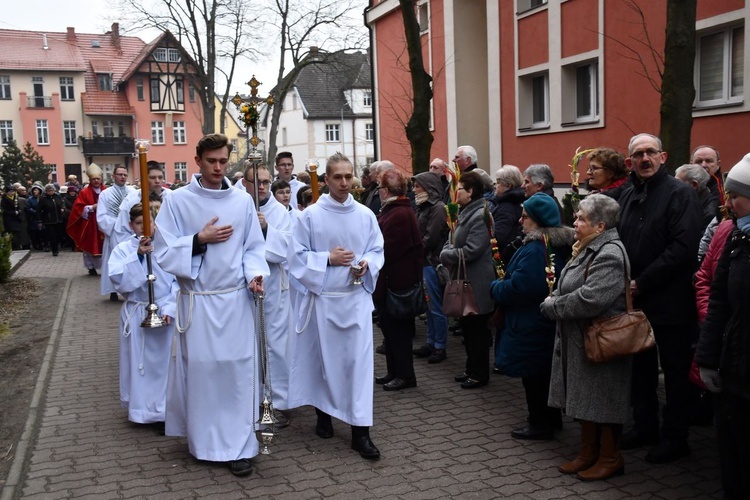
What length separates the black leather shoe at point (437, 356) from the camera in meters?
8.66

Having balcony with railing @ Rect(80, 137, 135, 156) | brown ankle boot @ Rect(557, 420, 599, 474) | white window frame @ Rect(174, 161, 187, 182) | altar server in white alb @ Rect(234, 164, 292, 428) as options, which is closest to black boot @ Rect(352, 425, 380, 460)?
altar server in white alb @ Rect(234, 164, 292, 428)

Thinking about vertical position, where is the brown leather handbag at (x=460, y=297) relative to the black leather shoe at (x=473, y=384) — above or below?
above

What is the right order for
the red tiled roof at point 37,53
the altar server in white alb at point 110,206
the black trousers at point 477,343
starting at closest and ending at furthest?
the black trousers at point 477,343
the altar server in white alb at point 110,206
the red tiled roof at point 37,53

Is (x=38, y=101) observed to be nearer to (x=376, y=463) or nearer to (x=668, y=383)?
(x=376, y=463)

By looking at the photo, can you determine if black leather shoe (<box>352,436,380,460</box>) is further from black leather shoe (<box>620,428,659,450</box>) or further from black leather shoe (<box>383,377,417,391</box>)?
black leather shoe (<box>620,428,659,450</box>)

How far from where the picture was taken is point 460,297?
7.42 metres

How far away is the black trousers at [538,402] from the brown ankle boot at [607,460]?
82 cm

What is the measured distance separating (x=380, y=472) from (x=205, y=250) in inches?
77.2

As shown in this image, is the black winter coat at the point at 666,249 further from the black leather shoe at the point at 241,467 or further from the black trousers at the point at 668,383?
the black leather shoe at the point at 241,467

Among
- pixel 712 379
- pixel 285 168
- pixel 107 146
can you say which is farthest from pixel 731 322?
pixel 107 146

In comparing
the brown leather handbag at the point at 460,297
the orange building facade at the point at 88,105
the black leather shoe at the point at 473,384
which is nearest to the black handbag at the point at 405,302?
the brown leather handbag at the point at 460,297

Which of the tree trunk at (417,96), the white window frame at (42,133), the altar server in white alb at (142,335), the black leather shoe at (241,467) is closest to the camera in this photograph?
the black leather shoe at (241,467)

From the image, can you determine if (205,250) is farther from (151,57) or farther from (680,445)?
(151,57)

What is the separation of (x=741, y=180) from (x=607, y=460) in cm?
Answer: 208
